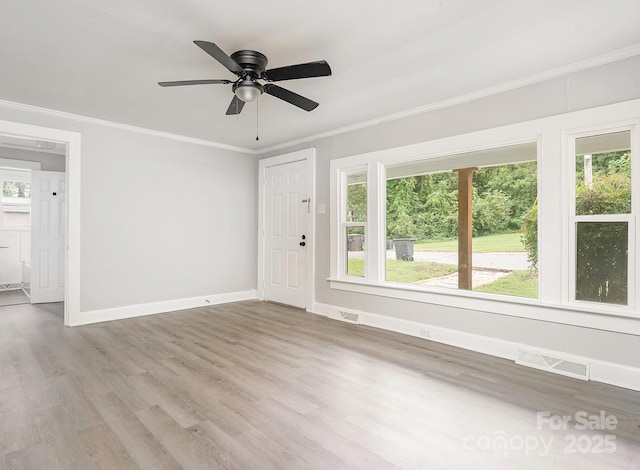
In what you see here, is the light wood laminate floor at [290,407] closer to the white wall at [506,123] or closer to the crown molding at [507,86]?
the white wall at [506,123]

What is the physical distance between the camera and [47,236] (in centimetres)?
576

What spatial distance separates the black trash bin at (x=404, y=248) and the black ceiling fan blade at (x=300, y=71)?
250cm

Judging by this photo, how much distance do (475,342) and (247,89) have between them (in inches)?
121

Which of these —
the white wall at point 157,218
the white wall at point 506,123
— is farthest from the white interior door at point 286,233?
the white wall at point 506,123

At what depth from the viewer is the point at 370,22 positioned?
2.29m

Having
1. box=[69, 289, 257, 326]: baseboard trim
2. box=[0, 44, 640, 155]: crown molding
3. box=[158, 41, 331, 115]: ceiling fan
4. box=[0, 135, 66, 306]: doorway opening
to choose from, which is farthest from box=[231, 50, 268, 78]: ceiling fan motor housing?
box=[0, 135, 66, 306]: doorway opening

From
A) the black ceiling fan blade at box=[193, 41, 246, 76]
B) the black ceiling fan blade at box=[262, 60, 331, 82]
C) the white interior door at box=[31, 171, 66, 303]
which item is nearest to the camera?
the black ceiling fan blade at box=[193, 41, 246, 76]

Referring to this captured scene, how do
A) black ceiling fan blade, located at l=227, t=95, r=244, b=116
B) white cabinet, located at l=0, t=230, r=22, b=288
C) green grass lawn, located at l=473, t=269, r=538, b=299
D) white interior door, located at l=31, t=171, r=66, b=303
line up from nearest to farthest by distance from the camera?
black ceiling fan blade, located at l=227, t=95, r=244, b=116 → green grass lawn, located at l=473, t=269, r=538, b=299 → white interior door, located at l=31, t=171, r=66, b=303 → white cabinet, located at l=0, t=230, r=22, b=288

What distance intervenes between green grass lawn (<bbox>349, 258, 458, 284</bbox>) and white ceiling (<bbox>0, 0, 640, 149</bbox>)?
1845mm

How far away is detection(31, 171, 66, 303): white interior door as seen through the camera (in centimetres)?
561

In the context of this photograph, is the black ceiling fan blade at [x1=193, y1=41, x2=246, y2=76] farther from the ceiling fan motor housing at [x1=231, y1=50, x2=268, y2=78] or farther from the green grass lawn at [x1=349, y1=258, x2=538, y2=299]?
the green grass lawn at [x1=349, y1=258, x2=538, y2=299]

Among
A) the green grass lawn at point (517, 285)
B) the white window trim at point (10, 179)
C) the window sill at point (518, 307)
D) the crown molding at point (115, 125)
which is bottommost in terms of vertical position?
the window sill at point (518, 307)

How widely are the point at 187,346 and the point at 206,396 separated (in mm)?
1191

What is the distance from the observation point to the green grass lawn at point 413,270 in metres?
4.20
